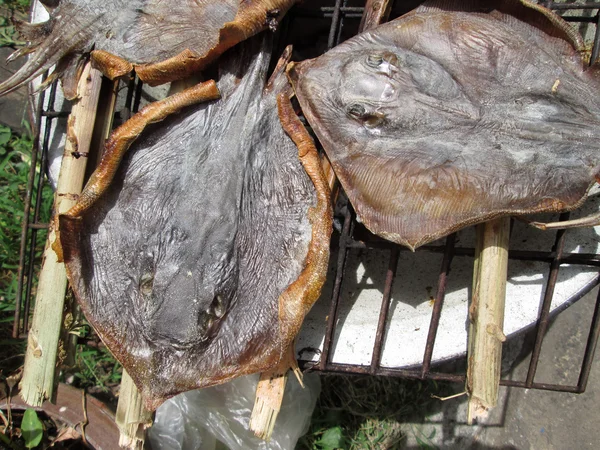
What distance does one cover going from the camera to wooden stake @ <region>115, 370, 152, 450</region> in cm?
229

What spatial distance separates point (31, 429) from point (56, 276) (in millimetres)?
928

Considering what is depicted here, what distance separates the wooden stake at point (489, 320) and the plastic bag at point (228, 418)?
1069 millimetres

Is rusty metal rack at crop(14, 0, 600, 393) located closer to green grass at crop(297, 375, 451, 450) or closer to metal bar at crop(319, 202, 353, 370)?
metal bar at crop(319, 202, 353, 370)

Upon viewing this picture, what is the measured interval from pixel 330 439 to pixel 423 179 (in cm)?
190

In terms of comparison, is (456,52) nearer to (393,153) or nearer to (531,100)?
(531,100)

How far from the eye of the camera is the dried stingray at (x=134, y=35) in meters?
2.20

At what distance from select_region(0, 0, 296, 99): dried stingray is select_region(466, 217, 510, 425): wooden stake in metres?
1.29

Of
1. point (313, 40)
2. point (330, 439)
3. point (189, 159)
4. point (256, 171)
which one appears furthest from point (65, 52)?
point (330, 439)

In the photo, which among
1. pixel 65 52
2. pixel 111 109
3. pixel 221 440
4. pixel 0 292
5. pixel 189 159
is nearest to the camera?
pixel 189 159

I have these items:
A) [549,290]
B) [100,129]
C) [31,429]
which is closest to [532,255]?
[549,290]

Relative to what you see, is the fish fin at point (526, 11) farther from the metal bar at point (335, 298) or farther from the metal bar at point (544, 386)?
the metal bar at point (544, 386)

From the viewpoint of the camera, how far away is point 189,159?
2.17m

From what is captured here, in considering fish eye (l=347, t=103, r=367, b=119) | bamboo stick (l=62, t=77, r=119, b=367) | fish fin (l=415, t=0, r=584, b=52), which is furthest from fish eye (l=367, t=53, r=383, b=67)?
bamboo stick (l=62, t=77, r=119, b=367)

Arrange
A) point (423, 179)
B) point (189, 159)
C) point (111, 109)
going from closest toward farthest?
point (423, 179)
point (189, 159)
point (111, 109)
